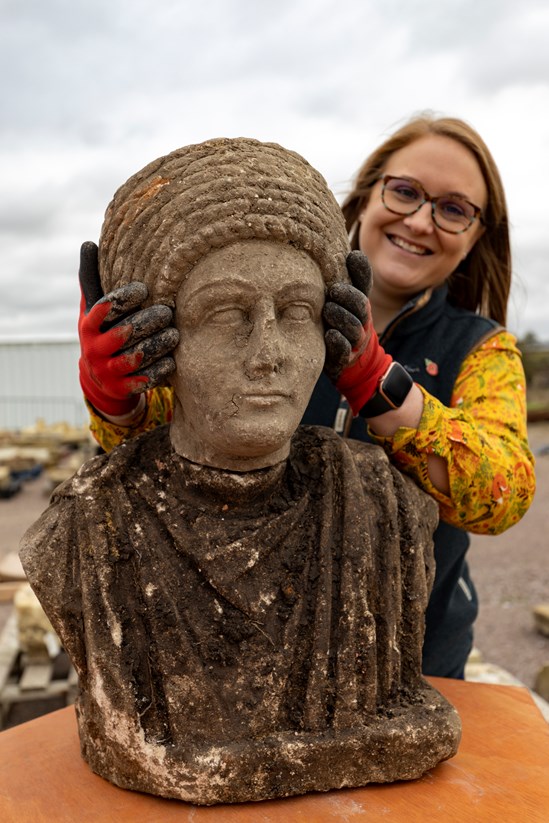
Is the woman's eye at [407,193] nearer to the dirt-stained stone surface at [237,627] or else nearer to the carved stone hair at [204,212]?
the carved stone hair at [204,212]

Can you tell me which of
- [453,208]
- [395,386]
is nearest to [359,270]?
[395,386]

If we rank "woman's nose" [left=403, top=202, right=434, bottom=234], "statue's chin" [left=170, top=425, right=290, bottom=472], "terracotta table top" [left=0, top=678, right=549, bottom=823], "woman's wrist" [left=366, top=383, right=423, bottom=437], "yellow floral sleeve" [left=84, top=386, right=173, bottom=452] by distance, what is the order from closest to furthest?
"terracotta table top" [left=0, top=678, right=549, bottom=823]
"statue's chin" [left=170, top=425, right=290, bottom=472]
"woman's wrist" [left=366, top=383, right=423, bottom=437]
"yellow floral sleeve" [left=84, top=386, right=173, bottom=452]
"woman's nose" [left=403, top=202, right=434, bottom=234]

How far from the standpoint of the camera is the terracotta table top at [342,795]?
6.53 ft

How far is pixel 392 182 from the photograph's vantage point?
298 cm

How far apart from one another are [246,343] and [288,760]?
1.14m

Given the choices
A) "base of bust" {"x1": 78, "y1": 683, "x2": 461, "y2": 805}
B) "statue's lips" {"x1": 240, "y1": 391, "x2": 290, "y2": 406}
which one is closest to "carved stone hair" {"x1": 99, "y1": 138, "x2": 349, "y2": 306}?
"statue's lips" {"x1": 240, "y1": 391, "x2": 290, "y2": 406}

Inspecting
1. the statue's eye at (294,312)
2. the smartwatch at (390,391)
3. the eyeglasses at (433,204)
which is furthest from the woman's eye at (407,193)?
the statue's eye at (294,312)

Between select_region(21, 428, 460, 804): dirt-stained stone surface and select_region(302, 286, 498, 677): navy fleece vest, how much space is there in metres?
0.81

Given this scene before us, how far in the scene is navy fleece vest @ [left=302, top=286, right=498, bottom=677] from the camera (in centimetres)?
301

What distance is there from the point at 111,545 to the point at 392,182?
178 cm

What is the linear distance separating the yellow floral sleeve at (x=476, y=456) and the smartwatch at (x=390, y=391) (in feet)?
0.30

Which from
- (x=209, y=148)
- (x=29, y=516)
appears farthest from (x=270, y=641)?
(x=29, y=516)

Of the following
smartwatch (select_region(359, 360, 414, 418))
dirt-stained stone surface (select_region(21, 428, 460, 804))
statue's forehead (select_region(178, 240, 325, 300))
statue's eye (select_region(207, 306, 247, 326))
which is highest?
statue's forehead (select_region(178, 240, 325, 300))

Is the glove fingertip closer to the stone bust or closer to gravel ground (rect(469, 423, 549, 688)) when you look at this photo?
the stone bust
